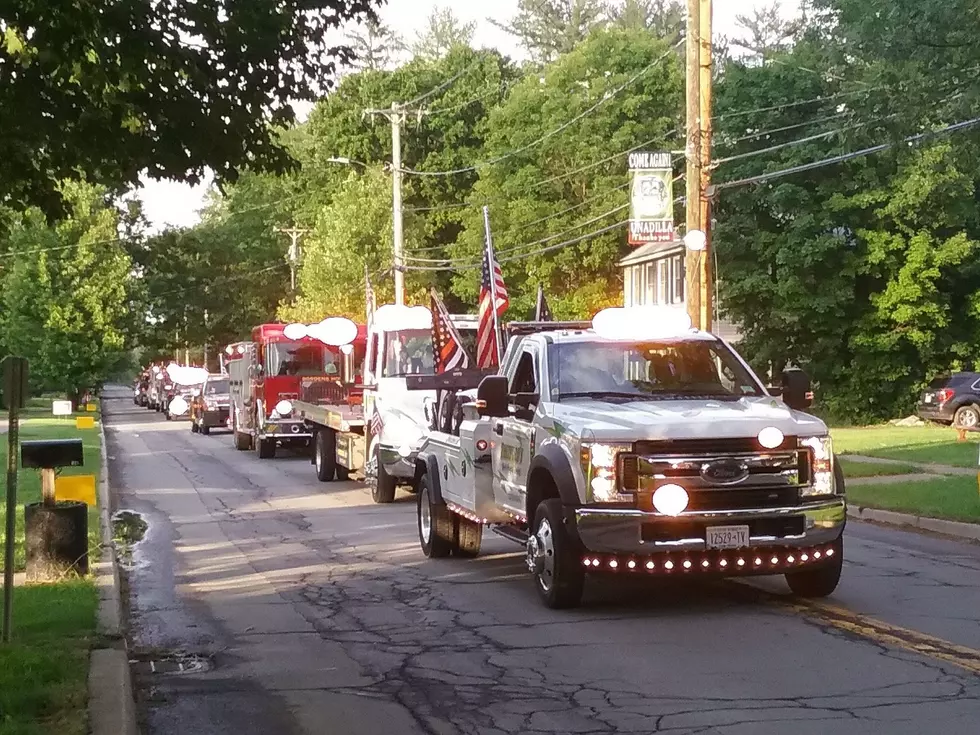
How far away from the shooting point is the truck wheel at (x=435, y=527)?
518 inches

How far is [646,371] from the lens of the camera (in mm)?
11047

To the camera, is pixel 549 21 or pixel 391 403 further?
pixel 549 21

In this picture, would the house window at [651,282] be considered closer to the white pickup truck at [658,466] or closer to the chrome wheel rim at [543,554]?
the white pickup truck at [658,466]

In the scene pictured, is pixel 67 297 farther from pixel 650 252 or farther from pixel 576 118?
pixel 650 252

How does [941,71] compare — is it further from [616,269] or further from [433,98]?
[433,98]

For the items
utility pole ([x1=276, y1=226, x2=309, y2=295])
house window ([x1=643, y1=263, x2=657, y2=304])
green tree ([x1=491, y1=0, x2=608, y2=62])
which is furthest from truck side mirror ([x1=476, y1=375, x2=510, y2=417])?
green tree ([x1=491, y1=0, x2=608, y2=62])

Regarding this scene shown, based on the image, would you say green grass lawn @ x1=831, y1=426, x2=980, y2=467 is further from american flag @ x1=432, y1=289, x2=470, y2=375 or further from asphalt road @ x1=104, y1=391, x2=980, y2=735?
american flag @ x1=432, y1=289, x2=470, y2=375

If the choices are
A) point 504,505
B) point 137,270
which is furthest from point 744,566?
point 137,270

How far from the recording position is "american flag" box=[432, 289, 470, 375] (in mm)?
15539

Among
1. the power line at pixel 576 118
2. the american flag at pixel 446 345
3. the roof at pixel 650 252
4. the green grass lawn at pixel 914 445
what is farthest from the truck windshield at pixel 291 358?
the roof at pixel 650 252

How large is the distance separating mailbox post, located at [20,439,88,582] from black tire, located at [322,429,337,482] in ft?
37.8

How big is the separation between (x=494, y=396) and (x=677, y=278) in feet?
162

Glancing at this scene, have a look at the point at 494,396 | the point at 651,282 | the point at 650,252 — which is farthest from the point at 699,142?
the point at 651,282

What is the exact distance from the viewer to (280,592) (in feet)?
38.3
